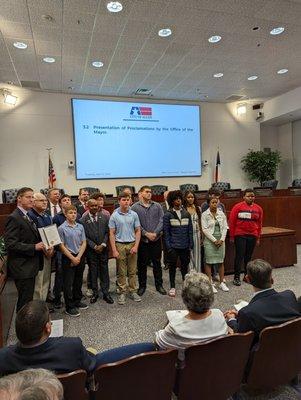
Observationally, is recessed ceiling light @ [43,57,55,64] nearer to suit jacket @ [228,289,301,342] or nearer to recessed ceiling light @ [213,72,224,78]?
recessed ceiling light @ [213,72,224,78]

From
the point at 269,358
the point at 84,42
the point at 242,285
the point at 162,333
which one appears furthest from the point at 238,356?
the point at 84,42

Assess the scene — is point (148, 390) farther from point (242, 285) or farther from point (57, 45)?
point (57, 45)

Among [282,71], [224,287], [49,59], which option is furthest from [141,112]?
[224,287]

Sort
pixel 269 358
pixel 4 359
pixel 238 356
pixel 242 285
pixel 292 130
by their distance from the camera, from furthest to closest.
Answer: pixel 292 130 < pixel 242 285 < pixel 269 358 < pixel 238 356 < pixel 4 359

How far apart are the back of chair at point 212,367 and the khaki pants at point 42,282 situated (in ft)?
6.92

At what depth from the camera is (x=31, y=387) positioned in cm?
88

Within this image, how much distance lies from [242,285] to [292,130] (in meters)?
8.80

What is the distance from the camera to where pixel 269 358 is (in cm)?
172

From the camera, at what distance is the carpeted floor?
2.78 metres

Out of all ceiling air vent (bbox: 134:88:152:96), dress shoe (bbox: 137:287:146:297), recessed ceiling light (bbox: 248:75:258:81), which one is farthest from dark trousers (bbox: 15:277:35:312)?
recessed ceiling light (bbox: 248:75:258:81)

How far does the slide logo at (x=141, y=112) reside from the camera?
30.5ft

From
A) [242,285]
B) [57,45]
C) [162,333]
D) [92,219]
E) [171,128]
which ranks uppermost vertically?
[57,45]

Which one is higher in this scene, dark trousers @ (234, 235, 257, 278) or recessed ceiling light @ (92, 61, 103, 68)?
recessed ceiling light @ (92, 61, 103, 68)

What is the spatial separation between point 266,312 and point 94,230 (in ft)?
7.48
